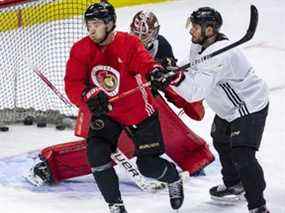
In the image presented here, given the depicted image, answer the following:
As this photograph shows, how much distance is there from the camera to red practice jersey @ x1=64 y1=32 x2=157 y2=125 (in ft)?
9.29

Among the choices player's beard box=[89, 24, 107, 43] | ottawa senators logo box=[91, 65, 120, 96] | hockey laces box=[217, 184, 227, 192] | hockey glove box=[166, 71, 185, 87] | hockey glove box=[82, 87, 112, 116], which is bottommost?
hockey laces box=[217, 184, 227, 192]

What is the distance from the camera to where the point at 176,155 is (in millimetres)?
3350

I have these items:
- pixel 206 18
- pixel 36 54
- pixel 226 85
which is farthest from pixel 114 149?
pixel 36 54

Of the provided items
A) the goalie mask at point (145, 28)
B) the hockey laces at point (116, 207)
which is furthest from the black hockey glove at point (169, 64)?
the hockey laces at point (116, 207)

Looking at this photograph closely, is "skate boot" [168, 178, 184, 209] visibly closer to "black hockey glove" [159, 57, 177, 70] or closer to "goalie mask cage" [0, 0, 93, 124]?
"black hockey glove" [159, 57, 177, 70]

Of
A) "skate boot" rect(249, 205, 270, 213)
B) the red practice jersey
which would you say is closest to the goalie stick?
the red practice jersey

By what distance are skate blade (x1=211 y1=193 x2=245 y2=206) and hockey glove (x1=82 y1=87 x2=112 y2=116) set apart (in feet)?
2.15

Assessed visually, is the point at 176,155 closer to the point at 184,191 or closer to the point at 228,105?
the point at 184,191

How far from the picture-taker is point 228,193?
311 centimetres

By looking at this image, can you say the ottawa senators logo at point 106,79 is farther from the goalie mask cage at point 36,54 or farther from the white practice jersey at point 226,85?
the goalie mask cage at point 36,54

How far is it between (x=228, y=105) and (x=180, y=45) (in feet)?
9.77

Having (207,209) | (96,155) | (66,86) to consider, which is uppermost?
(66,86)

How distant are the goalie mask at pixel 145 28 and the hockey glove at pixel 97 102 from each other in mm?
676

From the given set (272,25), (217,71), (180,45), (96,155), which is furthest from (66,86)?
(272,25)
